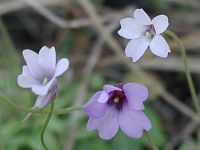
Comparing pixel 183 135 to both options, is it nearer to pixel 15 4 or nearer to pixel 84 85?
pixel 84 85

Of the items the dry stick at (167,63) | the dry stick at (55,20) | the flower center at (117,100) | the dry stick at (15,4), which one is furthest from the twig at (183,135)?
the flower center at (117,100)

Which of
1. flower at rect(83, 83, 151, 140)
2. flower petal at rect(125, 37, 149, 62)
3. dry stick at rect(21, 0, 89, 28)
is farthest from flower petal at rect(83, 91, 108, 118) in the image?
dry stick at rect(21, 0, 89, 28)

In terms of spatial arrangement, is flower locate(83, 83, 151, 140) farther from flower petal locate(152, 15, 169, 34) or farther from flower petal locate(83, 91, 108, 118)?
flower petal locate(152, 15, 169, 34)

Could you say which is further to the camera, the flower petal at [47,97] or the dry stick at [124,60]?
the dry stick at [124,60]

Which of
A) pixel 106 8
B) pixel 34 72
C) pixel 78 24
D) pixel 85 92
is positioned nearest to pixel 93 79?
pixel 85 92

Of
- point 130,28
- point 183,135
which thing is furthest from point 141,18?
point 183,135

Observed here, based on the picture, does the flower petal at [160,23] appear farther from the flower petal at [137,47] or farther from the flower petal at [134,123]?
the flower petal at [134,123]
